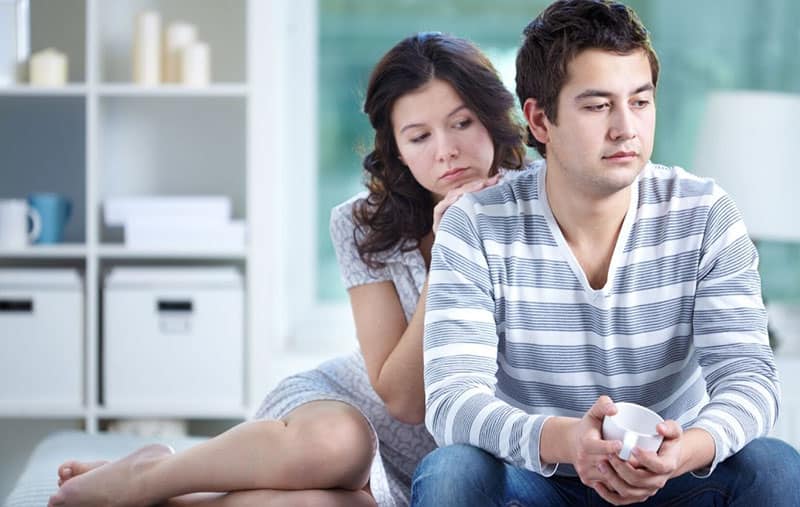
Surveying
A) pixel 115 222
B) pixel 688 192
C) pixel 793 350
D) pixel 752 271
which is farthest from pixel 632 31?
pixel 793 350

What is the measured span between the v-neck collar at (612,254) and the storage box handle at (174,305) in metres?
1.54

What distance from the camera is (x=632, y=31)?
1612mm

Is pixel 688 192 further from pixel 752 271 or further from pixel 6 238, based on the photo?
pixel 6 238

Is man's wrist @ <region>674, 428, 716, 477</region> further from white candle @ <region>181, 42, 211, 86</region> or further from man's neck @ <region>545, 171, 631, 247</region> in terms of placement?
white candle @ <region>181, 42, 211, 86</region>

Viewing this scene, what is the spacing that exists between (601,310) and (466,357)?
0.22 metres

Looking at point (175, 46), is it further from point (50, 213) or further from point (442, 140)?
point (442, 140)

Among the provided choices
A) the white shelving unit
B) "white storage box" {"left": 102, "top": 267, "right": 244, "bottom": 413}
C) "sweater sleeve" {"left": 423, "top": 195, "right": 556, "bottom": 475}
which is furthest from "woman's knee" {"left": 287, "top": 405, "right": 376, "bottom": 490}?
the white shelving unit

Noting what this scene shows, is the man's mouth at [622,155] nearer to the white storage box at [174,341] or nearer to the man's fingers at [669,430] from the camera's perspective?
the man's fingers at [669,430]

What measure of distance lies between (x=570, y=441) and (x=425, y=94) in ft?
2.50

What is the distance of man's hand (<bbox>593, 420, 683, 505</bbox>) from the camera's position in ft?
4.41

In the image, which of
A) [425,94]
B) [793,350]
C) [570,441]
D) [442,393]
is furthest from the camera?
[793,350]

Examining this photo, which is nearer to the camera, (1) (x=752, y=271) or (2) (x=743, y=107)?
(1) (x=752, y=271)

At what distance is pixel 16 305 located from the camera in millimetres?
3037

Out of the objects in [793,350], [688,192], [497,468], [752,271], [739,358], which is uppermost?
[688,192]
